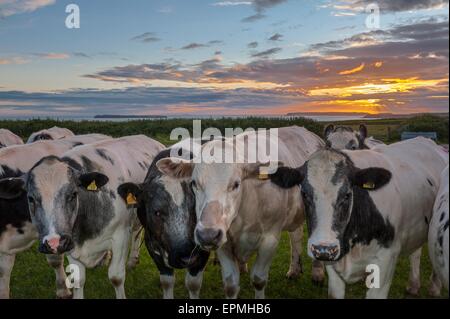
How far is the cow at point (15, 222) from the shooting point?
7152mm

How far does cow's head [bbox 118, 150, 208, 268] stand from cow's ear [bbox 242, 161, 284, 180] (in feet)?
2.53

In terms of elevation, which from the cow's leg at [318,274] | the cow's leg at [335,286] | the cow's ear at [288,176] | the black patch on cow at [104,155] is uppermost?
the black patch on cow at [104,155]

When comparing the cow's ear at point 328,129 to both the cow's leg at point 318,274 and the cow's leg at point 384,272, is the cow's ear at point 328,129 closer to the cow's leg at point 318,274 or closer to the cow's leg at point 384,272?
the cow's leg at point 318,274

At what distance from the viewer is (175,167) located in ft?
20.9

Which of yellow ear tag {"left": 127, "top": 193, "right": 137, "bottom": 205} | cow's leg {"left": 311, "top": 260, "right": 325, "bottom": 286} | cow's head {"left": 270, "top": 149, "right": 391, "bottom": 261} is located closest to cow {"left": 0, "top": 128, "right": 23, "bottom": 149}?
yellow ear tag {"left": 127, "top": 193, "right": 137, "bottom": 205}

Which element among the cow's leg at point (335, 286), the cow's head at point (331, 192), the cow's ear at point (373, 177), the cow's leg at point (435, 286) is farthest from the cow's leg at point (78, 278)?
the cow's leg at point (435, 286)

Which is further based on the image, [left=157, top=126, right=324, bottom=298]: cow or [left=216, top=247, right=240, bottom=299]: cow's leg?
[left=216, top=247, right=240, bottom=299]: cow's leg

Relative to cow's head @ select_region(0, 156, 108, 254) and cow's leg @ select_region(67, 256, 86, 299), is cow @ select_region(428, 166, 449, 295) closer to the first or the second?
cow's head @ select_region(0, 156, 108, 254)

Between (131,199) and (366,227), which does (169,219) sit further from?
(366,227)

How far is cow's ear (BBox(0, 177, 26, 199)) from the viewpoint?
6641mm

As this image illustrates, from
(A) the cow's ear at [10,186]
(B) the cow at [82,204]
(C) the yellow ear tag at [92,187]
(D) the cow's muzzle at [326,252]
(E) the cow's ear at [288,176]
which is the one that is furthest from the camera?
(C) the yellow ear tag at [92,187]

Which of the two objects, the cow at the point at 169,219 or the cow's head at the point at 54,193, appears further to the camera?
the cow at the point at 169,219

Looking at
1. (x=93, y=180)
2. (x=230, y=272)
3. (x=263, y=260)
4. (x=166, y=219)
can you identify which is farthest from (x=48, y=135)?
(x=263, y=260)

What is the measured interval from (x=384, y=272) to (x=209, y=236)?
212 cm
